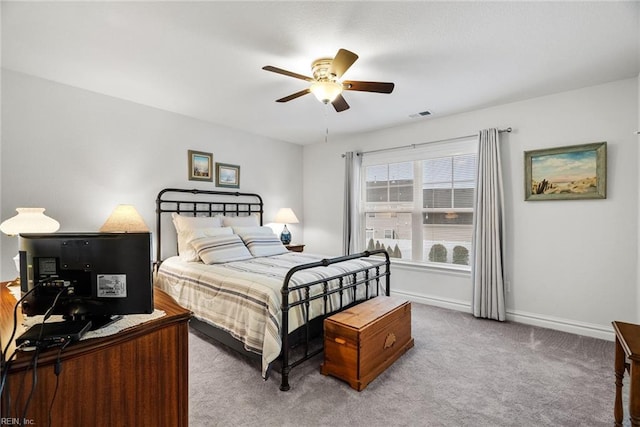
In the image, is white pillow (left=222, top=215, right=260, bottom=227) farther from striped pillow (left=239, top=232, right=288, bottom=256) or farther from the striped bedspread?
the striped bedspread

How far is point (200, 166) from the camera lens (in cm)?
402

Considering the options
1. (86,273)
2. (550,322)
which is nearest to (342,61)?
(86,273)

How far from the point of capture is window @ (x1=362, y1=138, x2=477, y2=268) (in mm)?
3867

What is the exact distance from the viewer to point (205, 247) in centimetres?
310

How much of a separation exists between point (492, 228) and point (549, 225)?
55 centimetres

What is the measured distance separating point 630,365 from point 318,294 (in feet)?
5.93

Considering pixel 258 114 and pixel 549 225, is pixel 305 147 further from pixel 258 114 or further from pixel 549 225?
pixel 549 225

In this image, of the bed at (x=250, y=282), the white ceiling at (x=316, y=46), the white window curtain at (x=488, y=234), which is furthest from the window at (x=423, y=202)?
the bed at (x=250, y=282)

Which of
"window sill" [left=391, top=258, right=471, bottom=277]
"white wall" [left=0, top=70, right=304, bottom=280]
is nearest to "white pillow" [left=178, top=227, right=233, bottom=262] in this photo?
"white wall" [left=0, top=70, right=304, bottom=280]

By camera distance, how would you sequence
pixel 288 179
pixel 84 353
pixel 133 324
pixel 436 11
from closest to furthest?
pixel 84 353 < pixel 133 324 < pixel 436 11 < pixel 288 179

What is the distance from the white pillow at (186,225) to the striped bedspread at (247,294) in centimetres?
20

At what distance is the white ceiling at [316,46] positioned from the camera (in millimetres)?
1878

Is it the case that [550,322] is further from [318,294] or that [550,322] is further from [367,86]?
[367,86]

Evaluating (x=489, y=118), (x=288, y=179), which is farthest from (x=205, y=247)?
(x=489, y=118)
